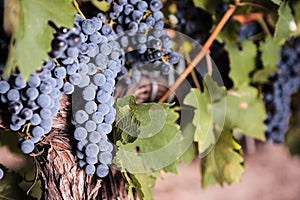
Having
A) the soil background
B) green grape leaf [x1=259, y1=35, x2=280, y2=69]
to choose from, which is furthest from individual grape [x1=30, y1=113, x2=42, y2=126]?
the soil background

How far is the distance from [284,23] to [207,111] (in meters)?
0.21

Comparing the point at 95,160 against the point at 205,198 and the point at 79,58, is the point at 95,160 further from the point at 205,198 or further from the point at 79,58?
the point at 205,198

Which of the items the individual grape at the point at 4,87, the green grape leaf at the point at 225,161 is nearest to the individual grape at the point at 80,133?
the individual grape at the point at 4,87

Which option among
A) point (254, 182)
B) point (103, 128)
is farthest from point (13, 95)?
point (254, 182)

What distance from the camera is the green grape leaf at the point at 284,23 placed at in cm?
74

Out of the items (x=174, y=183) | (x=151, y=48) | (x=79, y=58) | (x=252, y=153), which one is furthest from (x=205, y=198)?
(x=79, y=58)

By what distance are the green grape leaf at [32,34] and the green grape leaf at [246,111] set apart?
19.6 inches

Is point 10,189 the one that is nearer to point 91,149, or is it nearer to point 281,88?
point 91,149

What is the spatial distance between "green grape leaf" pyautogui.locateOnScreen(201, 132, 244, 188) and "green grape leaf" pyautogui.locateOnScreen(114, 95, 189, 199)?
9 cm

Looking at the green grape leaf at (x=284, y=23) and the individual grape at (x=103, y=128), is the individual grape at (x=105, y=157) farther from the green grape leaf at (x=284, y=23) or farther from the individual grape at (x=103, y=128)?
the green grape leaf at (x=284, y=23)

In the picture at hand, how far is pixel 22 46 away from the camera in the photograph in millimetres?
476

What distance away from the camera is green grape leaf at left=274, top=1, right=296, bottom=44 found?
0.74 meters

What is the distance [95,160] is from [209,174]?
39 cm

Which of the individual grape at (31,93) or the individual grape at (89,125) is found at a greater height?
the individual grape at (31,93)
